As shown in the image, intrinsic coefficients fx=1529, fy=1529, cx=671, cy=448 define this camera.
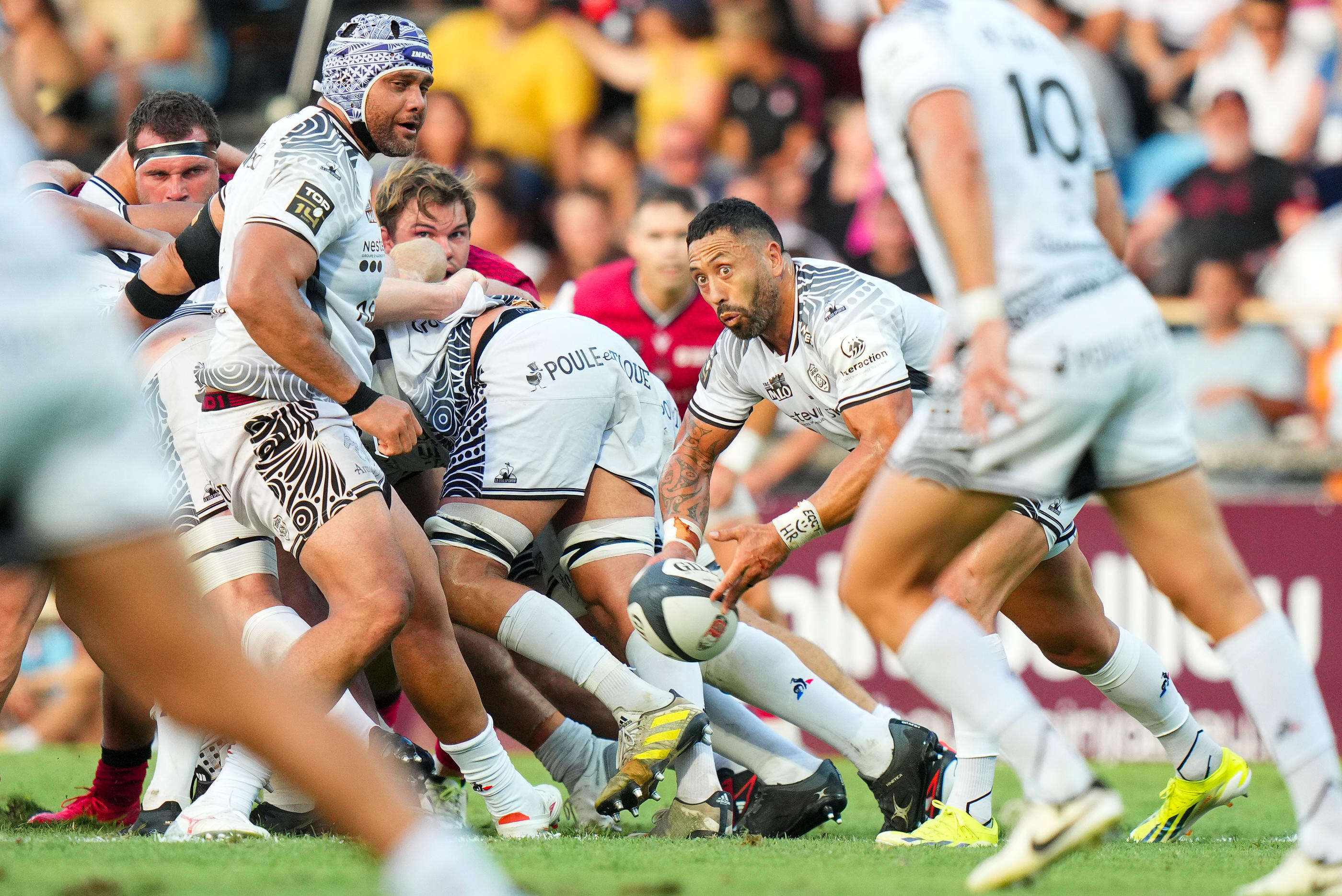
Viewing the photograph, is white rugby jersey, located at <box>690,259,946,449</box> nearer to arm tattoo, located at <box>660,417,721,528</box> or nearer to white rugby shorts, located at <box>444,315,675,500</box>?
arm tattoo, located at <box>660,417,721,528</box>

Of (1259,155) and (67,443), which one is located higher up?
(67,443)

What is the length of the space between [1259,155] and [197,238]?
25.7 feet

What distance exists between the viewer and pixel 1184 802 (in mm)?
5145

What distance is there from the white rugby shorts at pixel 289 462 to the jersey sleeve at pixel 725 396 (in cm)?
116

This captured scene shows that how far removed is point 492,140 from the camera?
1159cm

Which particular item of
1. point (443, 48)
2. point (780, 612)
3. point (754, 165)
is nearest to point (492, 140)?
point (443, 48)

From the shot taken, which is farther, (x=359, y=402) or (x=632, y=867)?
(x=359, y=402)

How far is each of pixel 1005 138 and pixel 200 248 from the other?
9.60ft

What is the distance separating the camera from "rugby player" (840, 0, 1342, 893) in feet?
10.4

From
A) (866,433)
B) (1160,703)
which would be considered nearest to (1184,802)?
(1160,703)

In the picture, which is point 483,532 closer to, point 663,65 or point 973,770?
point 973,770

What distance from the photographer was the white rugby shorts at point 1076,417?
3.22 metres

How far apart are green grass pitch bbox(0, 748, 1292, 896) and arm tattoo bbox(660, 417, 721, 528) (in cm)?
110

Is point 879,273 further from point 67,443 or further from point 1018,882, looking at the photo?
point 67,443
